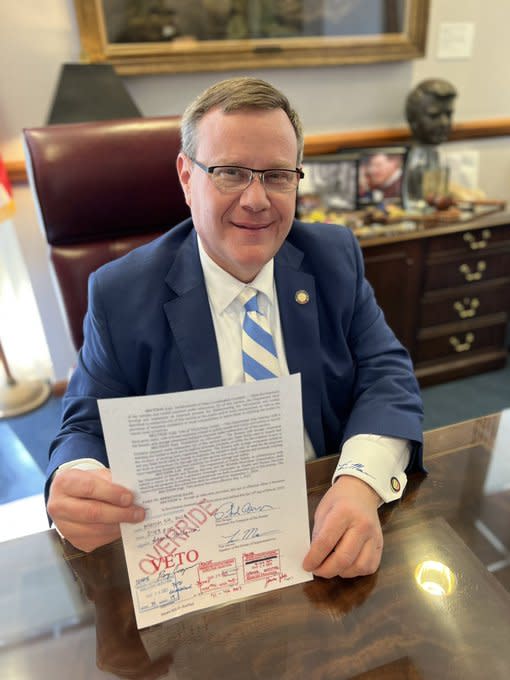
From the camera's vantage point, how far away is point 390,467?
2.60 feet

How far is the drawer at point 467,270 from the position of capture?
2.27 meters

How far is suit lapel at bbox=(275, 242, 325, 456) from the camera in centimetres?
97

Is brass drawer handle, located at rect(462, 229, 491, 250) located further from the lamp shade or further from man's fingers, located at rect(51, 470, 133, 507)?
man's fingers, located at rect(51, 470, 133, 507)

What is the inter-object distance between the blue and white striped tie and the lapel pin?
0.09m

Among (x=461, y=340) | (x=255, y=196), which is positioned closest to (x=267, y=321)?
(x=255, y=196)

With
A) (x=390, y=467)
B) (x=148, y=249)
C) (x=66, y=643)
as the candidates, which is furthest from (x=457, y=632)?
(x=148, y=249)

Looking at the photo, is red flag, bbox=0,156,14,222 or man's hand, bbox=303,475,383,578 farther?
red flag, bbox=0,156,14,222

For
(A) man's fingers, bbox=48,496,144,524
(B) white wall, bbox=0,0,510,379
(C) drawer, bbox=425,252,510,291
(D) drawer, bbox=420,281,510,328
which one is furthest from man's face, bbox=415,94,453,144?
(A) man's fingers, bbox=48,496,144,524

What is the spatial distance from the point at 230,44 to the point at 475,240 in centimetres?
137

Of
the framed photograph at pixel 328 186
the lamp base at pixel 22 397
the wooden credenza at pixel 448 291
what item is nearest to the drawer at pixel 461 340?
the wooden credenza at pixel 448 291

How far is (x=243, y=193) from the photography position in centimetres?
83

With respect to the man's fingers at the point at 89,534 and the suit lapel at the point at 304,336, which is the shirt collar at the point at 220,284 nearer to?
the suit lapel at the point at 304,336

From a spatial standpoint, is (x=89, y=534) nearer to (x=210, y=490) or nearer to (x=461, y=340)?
(x=210, y=490)

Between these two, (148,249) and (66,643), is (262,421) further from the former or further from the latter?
(148,249)
